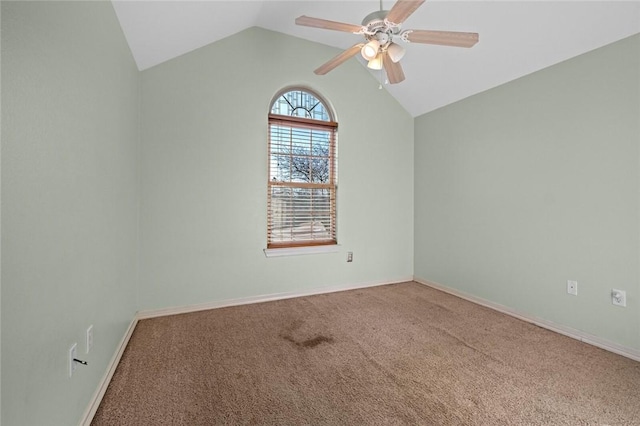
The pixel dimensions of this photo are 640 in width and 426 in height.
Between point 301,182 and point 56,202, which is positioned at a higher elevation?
point 301,182

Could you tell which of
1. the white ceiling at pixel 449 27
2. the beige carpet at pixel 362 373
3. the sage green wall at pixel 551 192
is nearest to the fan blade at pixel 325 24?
the white ceiling at pixel 449 27

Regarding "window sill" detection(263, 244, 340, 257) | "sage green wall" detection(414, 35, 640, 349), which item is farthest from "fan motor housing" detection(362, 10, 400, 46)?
"window sill" detection(263, 244, 340, 257)

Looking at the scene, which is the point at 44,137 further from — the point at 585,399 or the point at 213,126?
the point at 585,399

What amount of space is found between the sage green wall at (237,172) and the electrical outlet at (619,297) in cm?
218

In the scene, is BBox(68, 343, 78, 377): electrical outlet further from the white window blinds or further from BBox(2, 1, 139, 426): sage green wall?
the white window blinds

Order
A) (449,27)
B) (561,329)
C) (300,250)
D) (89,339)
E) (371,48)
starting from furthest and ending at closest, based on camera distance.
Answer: (300,250) → (449,27) → (561,329) → (371,48) → (89,339)

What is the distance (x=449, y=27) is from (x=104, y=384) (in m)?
3.74

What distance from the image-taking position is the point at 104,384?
170 cm

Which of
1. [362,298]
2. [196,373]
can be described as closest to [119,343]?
[196,373]

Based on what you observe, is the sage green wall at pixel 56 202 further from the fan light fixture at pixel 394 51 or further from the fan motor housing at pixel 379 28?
the fan light fixture at pixel 394 51

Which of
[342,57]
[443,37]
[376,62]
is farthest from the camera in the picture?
[342,57]

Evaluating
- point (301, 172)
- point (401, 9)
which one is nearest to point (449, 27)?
point (401, 9)

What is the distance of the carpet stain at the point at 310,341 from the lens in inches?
89.0

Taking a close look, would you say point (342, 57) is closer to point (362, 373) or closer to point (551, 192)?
point (551, 192)
